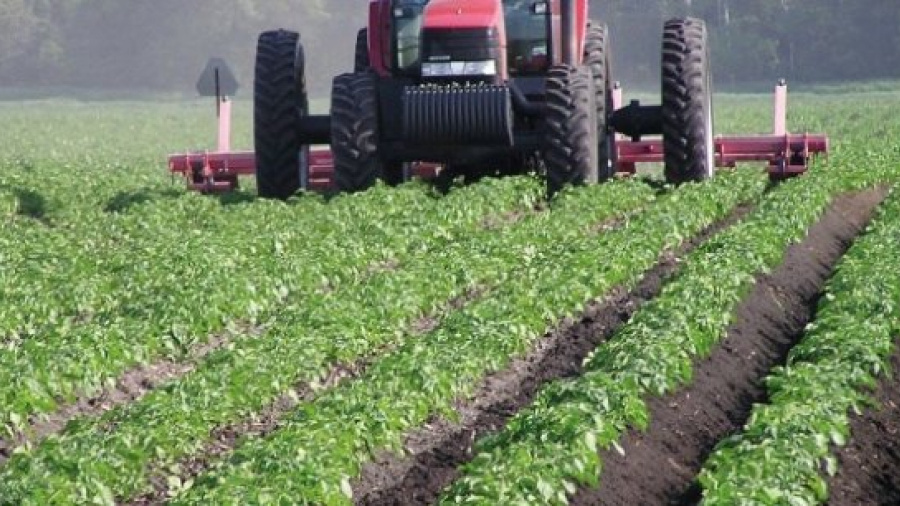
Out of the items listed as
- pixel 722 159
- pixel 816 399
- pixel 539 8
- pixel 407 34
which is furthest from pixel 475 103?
pixel 816 399

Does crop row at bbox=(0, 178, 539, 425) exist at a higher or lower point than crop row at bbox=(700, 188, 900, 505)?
higher

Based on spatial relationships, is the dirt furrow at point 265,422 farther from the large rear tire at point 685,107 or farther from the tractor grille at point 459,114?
the large rear tire at point 685,107

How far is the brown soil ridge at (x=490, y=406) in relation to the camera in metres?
9.78

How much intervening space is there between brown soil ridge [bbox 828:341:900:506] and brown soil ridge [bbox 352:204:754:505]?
1.83 meters

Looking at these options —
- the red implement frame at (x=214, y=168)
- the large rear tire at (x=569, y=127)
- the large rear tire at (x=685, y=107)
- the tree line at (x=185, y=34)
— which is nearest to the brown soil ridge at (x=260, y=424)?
the large rear tire at (x=569, y=127)

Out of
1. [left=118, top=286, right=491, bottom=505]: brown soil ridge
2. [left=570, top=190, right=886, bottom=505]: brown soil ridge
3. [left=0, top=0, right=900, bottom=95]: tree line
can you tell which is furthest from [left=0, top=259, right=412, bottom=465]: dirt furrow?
[left=0, top=0, right=900, bottom=95]: tree line

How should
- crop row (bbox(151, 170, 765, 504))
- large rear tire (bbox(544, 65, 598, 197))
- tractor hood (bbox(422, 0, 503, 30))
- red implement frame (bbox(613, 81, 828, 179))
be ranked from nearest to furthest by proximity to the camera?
crop row (bbox(151, 170, 765, 504)) < large rear tire (bbox(544, 65, 598, 197)) < tractor hood (bbox(422, 0, 503, 30)) < red implement frame (bbox(613, 81, 828, 179))

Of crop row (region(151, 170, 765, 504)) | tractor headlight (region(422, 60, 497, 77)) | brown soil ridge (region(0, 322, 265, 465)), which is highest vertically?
tractor headlight (region(422, 60, 497, 77))

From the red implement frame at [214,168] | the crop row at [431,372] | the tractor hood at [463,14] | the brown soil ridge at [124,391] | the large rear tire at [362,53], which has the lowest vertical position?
the brown soil ridge at [124,391]

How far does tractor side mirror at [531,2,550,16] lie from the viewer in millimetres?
20250

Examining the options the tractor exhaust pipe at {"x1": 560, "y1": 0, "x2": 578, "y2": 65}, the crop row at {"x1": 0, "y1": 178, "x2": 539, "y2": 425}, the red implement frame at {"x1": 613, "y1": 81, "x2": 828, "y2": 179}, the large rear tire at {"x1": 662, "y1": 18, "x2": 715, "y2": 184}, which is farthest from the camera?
the red implement frame at {"x1": 613, "y1": 81, "x2": 828, "y2": 179}

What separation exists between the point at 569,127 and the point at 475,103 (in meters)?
0.92

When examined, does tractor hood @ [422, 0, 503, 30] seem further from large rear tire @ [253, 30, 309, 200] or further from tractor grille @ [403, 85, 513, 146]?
large rear tire @ [253, 30, 309, 200]

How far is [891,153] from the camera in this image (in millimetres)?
26266
